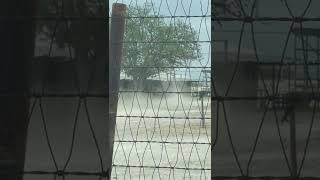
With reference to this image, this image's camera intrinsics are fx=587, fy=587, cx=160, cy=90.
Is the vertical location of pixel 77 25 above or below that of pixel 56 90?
above

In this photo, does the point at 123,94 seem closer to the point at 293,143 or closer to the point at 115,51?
the point at 115,51

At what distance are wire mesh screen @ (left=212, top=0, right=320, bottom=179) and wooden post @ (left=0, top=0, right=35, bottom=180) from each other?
393mm

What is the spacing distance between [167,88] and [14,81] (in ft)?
1.06

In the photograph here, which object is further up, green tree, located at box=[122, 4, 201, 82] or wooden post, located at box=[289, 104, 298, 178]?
green tree, located at box=[122, 4, 201, 82]

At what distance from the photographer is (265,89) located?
1.15m

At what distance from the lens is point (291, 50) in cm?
114

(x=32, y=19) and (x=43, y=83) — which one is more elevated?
(x=32, y=19)

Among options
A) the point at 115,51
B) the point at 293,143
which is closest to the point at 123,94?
the point at 115,51

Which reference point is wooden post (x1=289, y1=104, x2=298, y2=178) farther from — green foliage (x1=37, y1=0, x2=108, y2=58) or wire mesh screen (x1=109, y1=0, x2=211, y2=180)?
green foliage (x1=37, y1=0, x2=108, y2=58)

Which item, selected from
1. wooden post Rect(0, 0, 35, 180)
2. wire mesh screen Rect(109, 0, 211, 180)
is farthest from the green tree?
wooden post Rect(0, 0, 35, 180)

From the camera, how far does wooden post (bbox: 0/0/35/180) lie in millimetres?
1216

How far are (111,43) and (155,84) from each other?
124 millimetres

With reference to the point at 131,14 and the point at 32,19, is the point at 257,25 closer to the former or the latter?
the point at 131,14

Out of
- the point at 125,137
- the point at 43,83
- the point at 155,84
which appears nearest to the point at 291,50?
the point at 155,84
